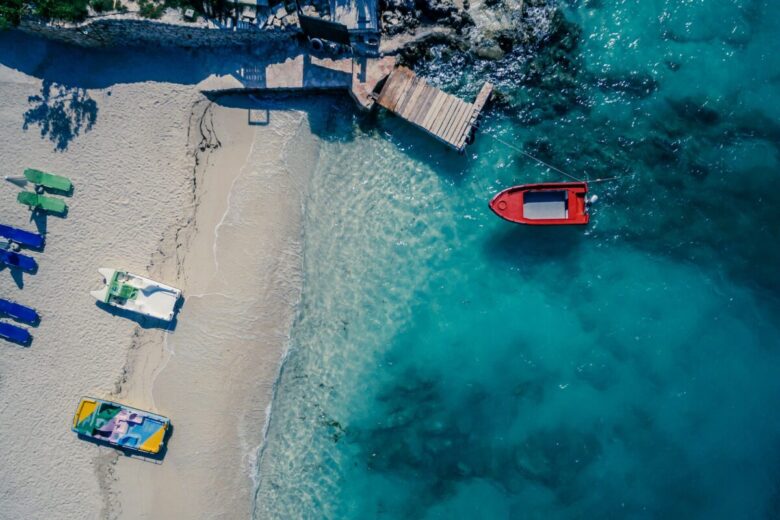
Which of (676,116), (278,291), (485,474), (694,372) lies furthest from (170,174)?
(694,372)

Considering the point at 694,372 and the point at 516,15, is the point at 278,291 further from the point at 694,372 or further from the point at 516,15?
the point at 694,372

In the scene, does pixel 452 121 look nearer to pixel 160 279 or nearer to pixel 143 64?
pixel 143 64

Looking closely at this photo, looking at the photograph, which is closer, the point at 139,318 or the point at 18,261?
the point at 18,261

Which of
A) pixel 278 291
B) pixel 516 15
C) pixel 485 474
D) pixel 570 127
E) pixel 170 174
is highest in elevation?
pixel 516 15

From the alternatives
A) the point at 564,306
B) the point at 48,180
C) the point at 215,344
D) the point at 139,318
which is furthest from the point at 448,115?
the point at 48,180

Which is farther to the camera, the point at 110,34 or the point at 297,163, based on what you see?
the point at 297,163
